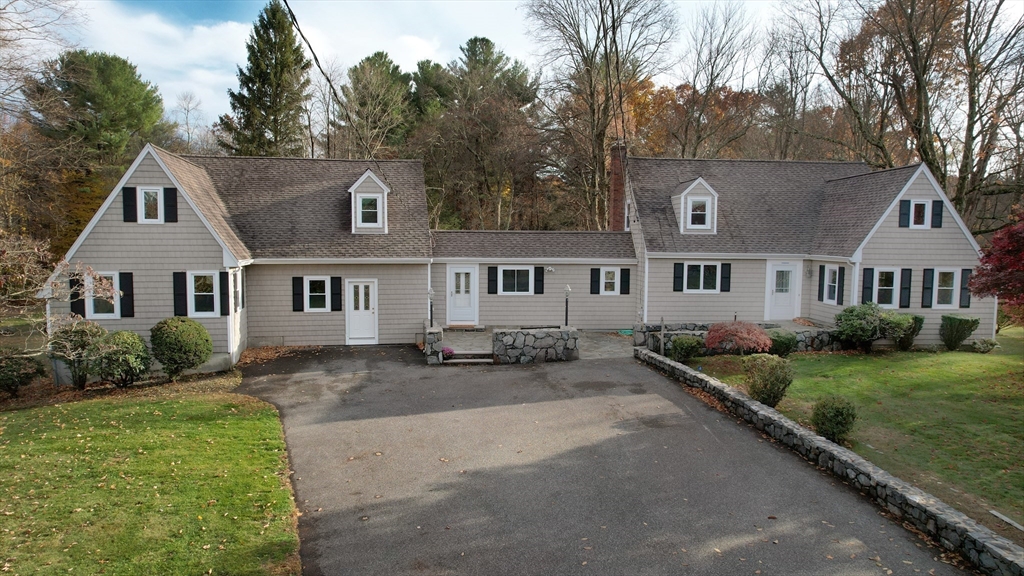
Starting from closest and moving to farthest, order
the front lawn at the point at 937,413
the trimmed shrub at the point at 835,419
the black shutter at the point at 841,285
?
the front lawn at the point at 937,413
the trimmed shrub at the point at 835,419
the black shutter at the point at 841,285

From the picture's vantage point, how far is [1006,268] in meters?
13.7

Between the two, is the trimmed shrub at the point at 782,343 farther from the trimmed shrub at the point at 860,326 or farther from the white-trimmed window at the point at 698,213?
the white-trimmed window at the point at 698,213

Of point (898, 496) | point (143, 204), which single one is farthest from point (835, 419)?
point (143, 204)

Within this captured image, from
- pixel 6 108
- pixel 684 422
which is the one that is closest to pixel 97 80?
pixel 6 108

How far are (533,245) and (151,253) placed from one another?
1236 cm

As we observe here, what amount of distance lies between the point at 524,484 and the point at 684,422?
431cm

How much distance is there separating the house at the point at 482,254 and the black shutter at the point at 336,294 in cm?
5

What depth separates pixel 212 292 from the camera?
16.5 meters

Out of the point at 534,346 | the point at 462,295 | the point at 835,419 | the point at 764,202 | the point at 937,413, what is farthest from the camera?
the point at 764,202

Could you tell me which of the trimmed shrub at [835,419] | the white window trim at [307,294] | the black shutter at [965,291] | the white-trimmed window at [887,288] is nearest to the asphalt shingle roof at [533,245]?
the white window trim at [307,294]

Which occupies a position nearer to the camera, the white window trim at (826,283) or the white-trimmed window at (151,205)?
the white-trimmed window at (151,205)

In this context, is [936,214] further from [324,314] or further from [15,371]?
[15,371]

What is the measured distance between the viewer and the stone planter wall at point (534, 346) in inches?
664

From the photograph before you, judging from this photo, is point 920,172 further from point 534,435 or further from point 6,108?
point 6,108
